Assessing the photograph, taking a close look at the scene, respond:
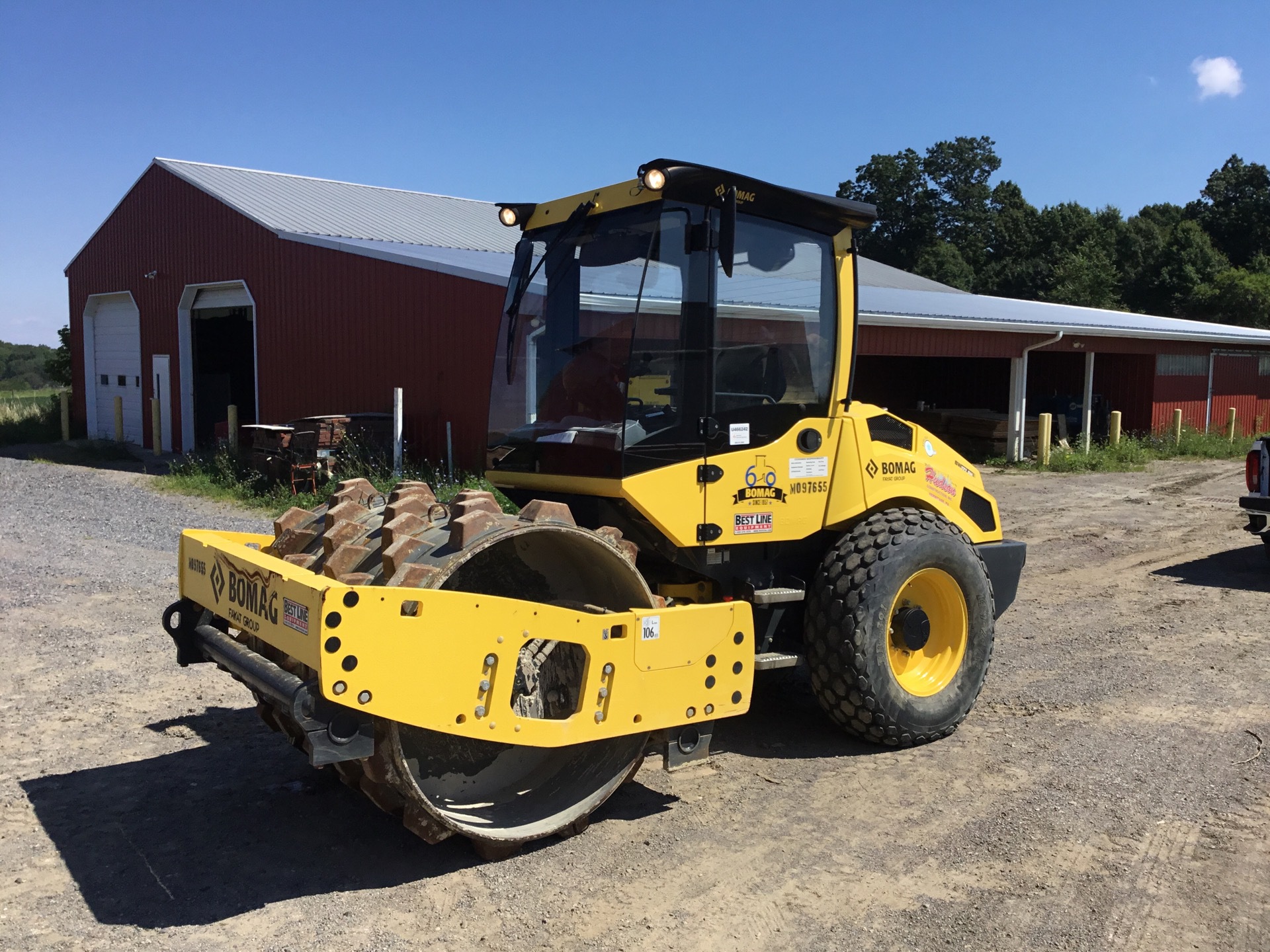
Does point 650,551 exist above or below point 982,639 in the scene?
above

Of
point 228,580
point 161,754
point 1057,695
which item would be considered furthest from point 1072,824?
point 161,754

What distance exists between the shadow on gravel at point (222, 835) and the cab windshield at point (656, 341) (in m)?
1.66

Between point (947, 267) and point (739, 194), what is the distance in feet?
189

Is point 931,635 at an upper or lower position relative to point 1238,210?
lower

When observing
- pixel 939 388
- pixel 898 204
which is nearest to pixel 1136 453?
pixel 939 388

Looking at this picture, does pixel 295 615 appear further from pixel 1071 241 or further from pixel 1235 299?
pixel 1071 241

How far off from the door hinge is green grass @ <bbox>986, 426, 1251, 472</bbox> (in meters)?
16.4

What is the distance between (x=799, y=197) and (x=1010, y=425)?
55.7 ft

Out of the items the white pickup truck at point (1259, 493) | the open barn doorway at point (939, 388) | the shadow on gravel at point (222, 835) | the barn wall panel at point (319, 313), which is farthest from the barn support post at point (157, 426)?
the white pickup truck at point (1259, 493)

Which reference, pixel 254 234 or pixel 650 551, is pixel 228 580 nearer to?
pixel 650 551

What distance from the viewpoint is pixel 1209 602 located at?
918 centimetres

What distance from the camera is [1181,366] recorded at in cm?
2519

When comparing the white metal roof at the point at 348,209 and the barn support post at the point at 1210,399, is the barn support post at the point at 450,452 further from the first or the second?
the barn support post at the point at 1210,399

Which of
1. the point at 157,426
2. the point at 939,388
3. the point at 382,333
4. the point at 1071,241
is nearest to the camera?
the point at 382,333
